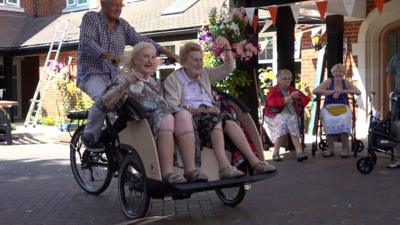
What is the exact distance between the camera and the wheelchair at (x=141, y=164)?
5035 millimetres

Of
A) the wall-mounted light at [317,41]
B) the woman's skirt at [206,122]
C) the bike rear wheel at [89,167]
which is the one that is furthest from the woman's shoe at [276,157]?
the wall-mounted light at [317,41]

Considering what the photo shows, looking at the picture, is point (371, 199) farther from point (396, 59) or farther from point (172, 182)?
point (396, 59)

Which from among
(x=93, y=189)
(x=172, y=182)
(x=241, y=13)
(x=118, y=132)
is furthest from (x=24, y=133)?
(x=172, y=182)

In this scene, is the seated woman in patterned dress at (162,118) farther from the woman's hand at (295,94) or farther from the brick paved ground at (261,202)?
the woman's hand at (295,94)

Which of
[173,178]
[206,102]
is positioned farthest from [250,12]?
[173,178]

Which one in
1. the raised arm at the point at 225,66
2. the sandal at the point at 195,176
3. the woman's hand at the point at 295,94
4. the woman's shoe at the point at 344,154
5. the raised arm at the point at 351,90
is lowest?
the woman's shoe at the point at 344,154

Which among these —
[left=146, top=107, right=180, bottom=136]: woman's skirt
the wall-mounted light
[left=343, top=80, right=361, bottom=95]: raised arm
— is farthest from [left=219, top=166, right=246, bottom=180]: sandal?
the wall-mounted light

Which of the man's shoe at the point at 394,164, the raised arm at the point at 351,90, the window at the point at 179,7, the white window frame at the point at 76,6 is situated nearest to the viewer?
the man's shoe at the point at 394,164

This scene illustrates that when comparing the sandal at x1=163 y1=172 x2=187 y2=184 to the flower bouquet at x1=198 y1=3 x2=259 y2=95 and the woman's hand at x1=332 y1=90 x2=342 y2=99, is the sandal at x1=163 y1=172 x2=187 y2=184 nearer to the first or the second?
the flower bouquet at x1=198 y1=3 x2=259 y2=95

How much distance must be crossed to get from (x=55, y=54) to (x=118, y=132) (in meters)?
14.7

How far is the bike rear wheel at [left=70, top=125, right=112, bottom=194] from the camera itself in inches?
259

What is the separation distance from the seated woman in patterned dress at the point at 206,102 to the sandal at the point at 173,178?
450 millimetres

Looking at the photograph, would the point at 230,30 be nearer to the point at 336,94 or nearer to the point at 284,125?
the point at 284,125

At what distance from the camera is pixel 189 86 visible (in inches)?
224
